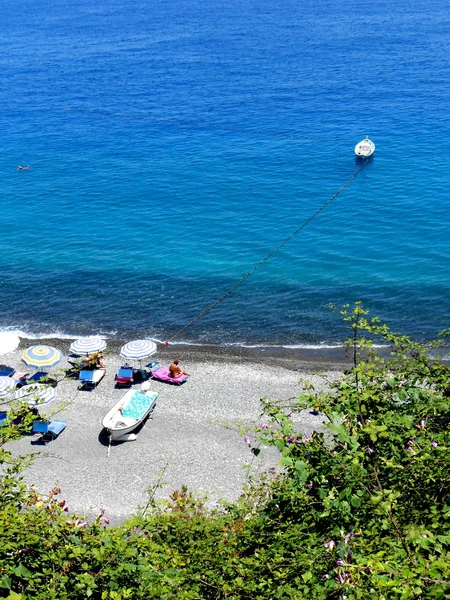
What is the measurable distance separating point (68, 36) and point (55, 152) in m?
71.8

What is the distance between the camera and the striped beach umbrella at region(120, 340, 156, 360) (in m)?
28.2

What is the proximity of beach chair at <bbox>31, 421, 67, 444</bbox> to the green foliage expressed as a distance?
39.9ft

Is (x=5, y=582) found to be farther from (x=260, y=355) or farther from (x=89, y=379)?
(x=260, y=355)

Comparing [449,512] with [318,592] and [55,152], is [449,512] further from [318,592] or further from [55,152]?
[55,152]

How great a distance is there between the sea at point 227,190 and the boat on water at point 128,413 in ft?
26.6

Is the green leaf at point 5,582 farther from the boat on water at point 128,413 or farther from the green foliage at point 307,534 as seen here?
the boat on water at point 128,413

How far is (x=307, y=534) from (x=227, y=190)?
147ft

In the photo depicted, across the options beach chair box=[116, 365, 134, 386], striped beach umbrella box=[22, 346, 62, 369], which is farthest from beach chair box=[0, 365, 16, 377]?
beach chair box=[116, 365, 134, 386]

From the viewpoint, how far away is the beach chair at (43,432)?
23.6 meters

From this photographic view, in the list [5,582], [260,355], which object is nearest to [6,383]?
[260,355]

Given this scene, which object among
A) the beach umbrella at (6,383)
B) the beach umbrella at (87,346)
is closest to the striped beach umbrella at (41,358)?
the beach umbrella at (87,346)

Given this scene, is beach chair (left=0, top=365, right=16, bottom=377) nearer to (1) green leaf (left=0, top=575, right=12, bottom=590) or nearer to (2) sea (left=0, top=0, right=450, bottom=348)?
(2) sea (left=0, top=0, right=450, bottom=348)

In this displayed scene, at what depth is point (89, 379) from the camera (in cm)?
2744

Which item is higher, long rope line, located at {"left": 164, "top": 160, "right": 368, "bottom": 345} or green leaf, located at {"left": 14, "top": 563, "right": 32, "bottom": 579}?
green leaf, located at {"left": 14, "top": 563, "right": 32, "bottom": 579}
